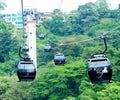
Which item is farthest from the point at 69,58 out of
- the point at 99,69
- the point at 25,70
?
the point at 99,69

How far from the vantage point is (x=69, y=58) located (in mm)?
44094

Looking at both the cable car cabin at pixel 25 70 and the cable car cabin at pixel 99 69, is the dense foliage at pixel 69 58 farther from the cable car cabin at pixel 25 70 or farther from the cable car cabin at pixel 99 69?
the cable car cabin at pixel 99 69

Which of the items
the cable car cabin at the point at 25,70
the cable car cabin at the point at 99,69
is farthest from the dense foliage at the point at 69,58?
the cable car cabin at the point at 99,69

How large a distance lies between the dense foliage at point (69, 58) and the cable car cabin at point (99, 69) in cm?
1536

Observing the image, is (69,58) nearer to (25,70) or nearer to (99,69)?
(25,70)

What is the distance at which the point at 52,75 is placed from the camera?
111ft

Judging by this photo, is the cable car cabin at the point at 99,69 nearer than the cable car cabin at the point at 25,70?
Yes

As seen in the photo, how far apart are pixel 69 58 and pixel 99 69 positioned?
3259 centimetres

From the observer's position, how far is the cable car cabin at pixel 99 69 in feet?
37.7

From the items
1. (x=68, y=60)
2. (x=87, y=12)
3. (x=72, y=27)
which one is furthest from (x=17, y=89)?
(x=87, y=12)

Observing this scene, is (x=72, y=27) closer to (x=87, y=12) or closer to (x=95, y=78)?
(x=87, y=12)

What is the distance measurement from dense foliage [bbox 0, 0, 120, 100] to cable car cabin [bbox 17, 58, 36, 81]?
14.0 meters

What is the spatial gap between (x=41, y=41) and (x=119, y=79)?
27.3 m

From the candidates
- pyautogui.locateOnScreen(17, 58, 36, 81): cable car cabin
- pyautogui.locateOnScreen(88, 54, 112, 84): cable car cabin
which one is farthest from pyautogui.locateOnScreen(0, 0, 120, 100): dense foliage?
pyautogui.locateOnScreen(88, 54, 112, 84): cable car cabin
